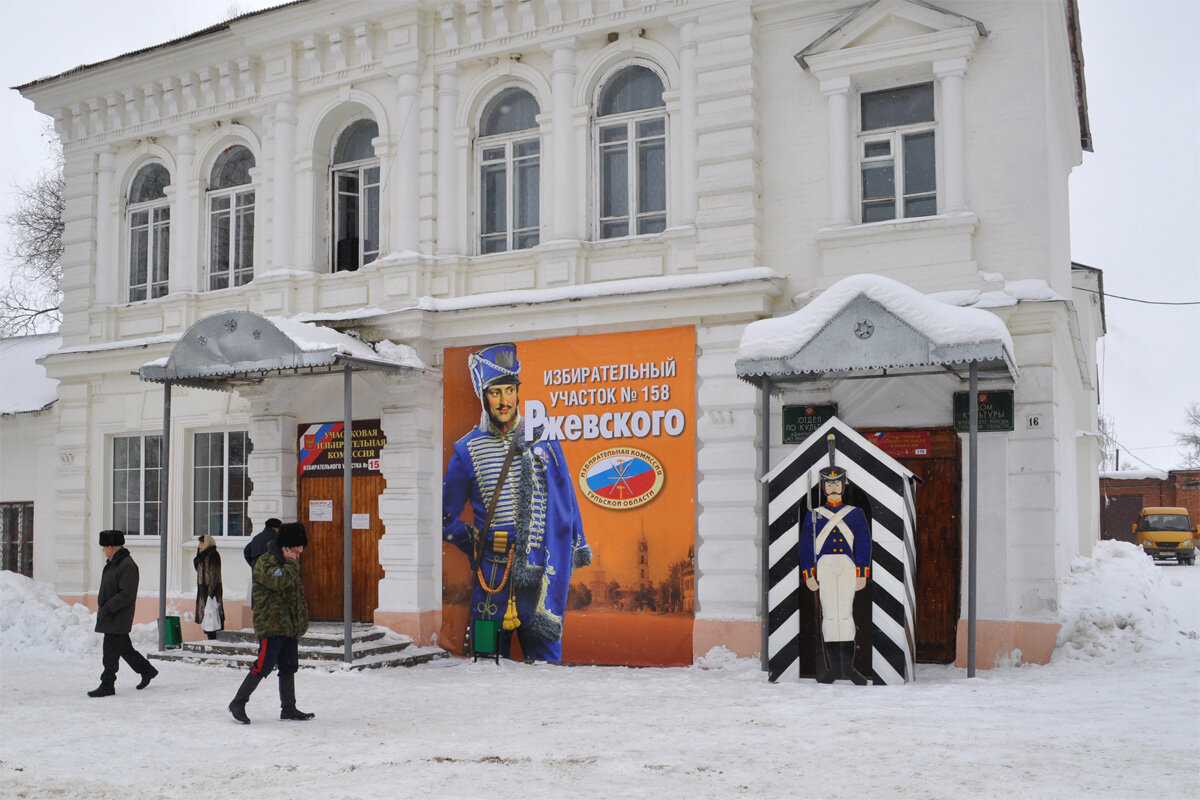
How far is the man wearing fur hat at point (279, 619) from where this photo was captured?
9.48 m

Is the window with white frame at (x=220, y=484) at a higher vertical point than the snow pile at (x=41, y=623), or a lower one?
higher

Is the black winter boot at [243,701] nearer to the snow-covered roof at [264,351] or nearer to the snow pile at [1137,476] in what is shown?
the snow-covered roof at [264,351]

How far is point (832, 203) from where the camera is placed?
41.8ft

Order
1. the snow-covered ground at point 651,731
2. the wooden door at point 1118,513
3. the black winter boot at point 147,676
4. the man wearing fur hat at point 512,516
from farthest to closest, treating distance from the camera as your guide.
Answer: the wooden door at point 1118,513, the man wearing fur hat at point 512,516, the black winter boot at point 147,676, the snow-covered ground at point 651,731

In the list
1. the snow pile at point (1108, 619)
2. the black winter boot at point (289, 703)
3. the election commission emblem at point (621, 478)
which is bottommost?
the black winter boot at point (289, 703)

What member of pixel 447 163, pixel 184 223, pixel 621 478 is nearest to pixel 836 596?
pixel 621 478

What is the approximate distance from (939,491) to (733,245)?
355cm

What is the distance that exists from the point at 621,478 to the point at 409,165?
5.17m

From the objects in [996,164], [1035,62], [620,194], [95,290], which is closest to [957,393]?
[996,164]

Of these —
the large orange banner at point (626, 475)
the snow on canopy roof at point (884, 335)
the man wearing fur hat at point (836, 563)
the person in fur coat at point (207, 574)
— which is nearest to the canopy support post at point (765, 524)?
the man wearing fur hat at point (836, 563)

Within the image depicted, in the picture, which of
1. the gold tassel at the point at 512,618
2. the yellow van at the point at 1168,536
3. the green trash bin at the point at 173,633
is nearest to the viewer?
the gold tassel at the point at 512,618

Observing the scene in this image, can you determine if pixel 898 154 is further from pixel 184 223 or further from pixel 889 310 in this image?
pixel 184 223

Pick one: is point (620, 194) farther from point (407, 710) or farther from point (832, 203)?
point (407, 710)

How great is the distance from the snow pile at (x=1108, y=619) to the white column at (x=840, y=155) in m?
4.85
